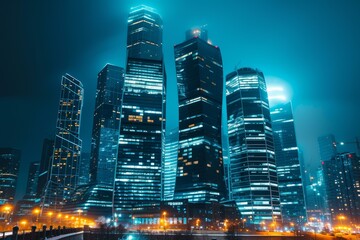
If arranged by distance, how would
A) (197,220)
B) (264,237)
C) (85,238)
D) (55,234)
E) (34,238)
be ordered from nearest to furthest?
(34,238), (55,234), (85,238), (264,237), (197,220)

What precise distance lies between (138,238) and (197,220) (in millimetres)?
85189

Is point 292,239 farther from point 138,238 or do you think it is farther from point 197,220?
point 197,220

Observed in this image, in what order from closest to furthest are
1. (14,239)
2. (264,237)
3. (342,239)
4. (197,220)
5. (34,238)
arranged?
(14,239) → (34,238) → (342,239) → (264,237) → (197,220)

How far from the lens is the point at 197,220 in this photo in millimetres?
195000

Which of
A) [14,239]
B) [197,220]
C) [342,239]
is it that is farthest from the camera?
[197,220]

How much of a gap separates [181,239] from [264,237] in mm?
31908

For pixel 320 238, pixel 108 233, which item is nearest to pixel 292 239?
pixel 320 238

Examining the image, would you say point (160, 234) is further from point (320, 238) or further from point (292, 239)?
point (320, 238)

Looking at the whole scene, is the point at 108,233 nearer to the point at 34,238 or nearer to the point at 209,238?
the point at 209,238

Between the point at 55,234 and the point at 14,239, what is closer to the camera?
the point at 14,239

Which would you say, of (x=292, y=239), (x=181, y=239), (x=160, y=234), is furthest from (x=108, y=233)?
(x=292, y=239)

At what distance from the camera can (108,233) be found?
117 meters

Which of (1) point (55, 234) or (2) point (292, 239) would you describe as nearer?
(1) point (55, 234)

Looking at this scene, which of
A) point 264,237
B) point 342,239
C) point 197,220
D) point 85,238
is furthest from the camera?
point 197,220
